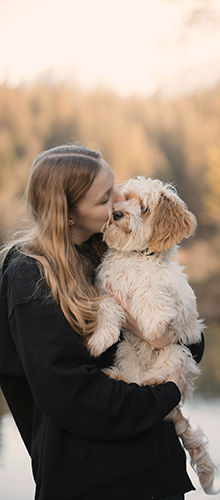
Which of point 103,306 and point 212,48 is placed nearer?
point 103,306

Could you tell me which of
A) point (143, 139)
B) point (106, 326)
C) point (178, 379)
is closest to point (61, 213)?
point (106, 326)

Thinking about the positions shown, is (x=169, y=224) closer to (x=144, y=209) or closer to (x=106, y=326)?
(x=144, y=209)

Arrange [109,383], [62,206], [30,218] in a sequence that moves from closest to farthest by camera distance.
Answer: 1. [109,383]
2. [62,206]
3. [30,218]

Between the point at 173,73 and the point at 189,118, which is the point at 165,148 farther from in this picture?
the point at 173,73

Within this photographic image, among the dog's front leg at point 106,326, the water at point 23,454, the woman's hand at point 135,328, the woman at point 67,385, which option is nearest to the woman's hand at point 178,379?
the woman at point 67,385

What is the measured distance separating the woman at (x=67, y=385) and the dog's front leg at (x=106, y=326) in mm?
49

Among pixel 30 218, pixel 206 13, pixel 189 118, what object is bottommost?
pixel 30 218

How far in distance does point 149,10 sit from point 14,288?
8492mm

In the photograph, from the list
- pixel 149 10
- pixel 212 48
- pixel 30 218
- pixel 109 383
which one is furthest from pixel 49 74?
pixel 109 383

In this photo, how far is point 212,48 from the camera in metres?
8.27

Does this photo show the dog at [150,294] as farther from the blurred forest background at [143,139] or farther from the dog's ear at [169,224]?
the blurred forest background at [143,139]

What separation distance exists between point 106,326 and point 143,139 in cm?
674

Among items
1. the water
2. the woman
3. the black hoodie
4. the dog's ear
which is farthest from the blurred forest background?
the black hoodie

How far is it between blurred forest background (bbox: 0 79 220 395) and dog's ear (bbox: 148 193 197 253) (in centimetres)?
555
